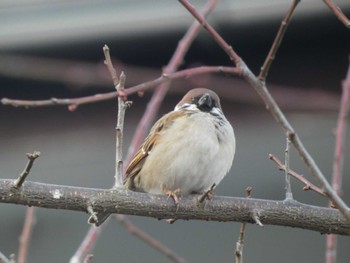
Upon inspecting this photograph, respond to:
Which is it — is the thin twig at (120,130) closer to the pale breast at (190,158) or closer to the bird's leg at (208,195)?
the bird's leg at (208,195)

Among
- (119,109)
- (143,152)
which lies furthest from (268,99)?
(143,152)

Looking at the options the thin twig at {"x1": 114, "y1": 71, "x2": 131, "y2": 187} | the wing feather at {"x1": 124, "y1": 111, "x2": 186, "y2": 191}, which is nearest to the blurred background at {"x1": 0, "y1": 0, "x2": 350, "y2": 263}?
the wing feather at {"x1": 124, "y1": 111, "x2": 186, "y2": 191}

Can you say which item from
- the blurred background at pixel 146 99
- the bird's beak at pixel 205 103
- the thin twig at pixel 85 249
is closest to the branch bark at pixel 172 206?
the thin twig at pixel 85 249

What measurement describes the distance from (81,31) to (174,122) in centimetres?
275

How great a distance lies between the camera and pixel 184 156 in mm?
4418

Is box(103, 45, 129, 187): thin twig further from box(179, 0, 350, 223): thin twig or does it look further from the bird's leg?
box(179, 0, 350, 223): thin twig

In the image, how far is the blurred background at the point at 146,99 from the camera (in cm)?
681

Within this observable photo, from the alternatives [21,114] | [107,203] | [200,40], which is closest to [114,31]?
[200,40]

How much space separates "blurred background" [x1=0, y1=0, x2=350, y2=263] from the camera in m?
6.81

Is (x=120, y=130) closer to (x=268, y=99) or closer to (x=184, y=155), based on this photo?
(x=268, y=99)

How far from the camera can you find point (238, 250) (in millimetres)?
3014

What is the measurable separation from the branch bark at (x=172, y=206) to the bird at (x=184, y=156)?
0.78 m

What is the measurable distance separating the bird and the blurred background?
189 centimetres

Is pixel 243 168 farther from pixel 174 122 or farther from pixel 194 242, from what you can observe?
pixel 174 122
